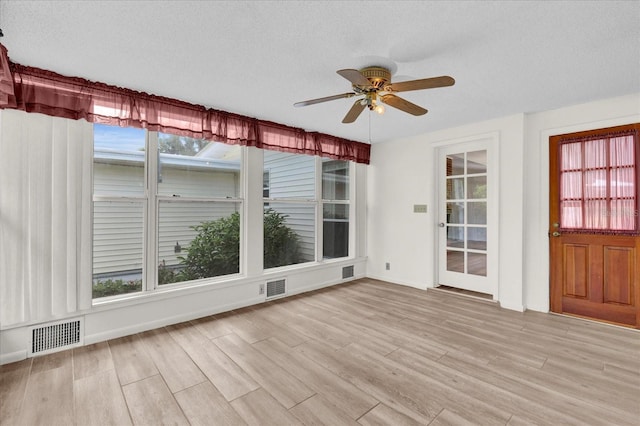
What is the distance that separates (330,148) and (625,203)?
11.5 feet

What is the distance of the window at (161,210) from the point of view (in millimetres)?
2941

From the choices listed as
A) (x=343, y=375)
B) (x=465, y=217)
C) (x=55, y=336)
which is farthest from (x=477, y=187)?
(x=55, y=336)

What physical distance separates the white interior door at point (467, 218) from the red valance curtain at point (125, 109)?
2.33 m

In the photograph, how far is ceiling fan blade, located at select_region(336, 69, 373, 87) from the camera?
2.01 m

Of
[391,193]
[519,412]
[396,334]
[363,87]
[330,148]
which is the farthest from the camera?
[391,193]

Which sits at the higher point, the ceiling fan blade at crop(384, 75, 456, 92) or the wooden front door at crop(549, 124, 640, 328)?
the ceiling fan blade at crop(384, 75, 456, 92)

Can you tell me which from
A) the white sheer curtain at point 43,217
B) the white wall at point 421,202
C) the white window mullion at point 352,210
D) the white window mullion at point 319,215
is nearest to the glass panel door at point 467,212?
the white wall at point 421,202

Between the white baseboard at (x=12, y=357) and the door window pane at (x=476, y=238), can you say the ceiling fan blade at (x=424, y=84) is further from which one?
the white baseboard at (x=12, y=357)

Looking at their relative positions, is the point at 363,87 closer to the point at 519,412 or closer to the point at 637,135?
the point at 519,412

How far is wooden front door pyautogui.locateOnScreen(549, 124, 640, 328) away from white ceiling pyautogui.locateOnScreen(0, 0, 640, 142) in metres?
0.59

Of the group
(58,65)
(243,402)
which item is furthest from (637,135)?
(58,65)

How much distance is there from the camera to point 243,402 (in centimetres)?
192

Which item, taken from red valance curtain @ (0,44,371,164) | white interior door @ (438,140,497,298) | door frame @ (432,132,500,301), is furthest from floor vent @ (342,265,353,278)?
red valance curtain @ (0,44,371,164)

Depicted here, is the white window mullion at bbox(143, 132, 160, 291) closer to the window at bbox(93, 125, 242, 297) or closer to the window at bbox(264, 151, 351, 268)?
the window at bbox(93, 125, 242, 297)
